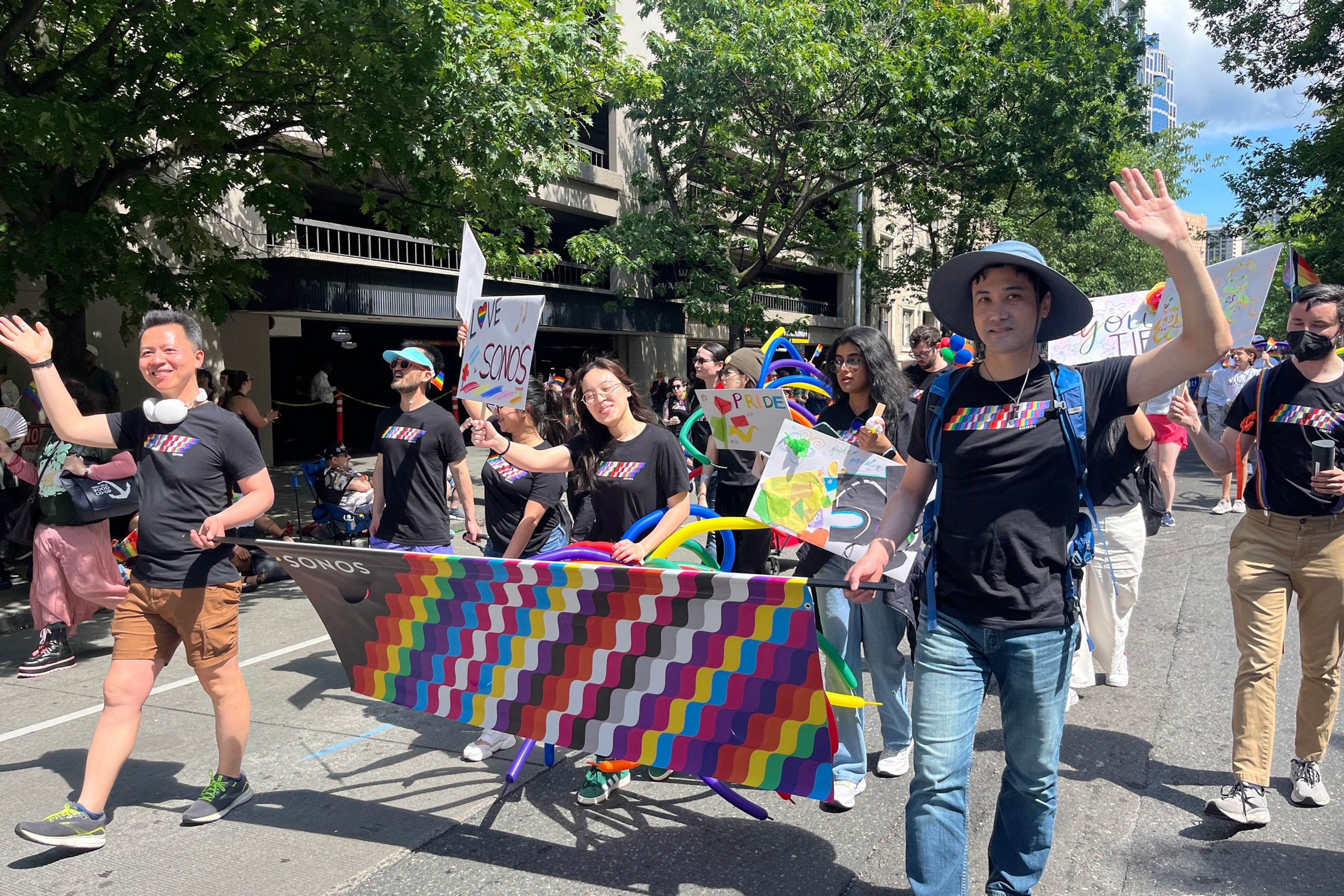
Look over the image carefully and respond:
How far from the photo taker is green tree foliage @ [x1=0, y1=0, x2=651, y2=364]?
295 inches

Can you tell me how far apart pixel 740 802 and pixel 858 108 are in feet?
60.2

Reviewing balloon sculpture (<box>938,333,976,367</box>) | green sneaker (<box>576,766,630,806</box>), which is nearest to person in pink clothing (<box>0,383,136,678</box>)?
green sneaker (<box>576,766,630,806</box>)

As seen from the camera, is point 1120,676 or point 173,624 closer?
point 173,624

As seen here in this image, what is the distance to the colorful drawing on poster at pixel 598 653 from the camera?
3.02 metres

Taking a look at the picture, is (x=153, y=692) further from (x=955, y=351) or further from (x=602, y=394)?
(x=955, y=351)

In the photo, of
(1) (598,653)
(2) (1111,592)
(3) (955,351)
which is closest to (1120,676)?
(2) (1111,592)

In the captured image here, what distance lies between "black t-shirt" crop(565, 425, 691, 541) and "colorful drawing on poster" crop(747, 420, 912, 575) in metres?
0.57

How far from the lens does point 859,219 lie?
870 inches

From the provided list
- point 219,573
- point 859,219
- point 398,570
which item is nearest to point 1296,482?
point 398,570

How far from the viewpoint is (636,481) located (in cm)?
431

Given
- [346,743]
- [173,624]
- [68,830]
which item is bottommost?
[346,743]

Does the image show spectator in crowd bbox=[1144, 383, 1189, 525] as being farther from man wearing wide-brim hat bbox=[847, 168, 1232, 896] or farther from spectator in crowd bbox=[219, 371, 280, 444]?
spectator in crowd bbox=[219, 371, 280, 444]

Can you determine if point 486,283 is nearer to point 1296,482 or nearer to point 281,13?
point 281,13

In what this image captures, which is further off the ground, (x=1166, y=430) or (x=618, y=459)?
(x=1166, y=430)
